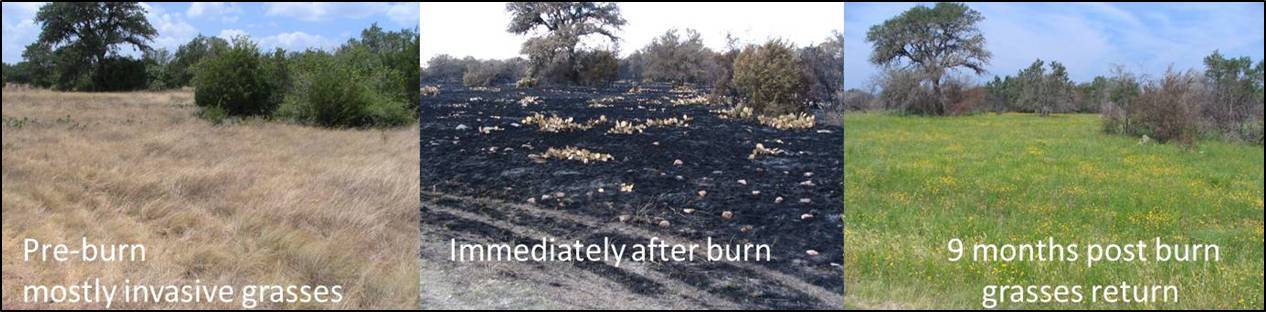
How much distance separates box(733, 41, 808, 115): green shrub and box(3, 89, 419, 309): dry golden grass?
2.82 metres

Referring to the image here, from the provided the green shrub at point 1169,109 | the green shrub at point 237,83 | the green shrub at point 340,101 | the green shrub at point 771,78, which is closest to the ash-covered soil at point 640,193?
the green shrub at point 771,78

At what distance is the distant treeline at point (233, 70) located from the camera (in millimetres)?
7027

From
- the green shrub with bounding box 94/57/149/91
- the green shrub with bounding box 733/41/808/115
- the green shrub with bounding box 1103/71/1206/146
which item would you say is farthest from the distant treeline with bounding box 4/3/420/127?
the green shrub with bounding box 1103/71/1206/146

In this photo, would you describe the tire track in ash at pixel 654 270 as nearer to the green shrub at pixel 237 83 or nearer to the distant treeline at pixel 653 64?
the distant treeline at pixel 653 64

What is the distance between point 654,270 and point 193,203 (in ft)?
12.5

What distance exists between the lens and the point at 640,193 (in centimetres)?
564

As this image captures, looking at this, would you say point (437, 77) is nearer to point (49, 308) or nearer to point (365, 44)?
point (49, 308)

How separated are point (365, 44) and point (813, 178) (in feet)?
30.2

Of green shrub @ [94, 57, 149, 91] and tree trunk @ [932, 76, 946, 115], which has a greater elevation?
tree trunk @ [932, 76, 946, 115]

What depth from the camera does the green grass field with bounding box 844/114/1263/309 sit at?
15.8ft

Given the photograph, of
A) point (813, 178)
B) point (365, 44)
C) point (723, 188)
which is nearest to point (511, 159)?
point (723, 188)

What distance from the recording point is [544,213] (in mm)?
5332

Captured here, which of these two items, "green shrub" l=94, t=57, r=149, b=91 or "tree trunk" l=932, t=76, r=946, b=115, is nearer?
"green shrub" l=94, t=57, r=149, b=91

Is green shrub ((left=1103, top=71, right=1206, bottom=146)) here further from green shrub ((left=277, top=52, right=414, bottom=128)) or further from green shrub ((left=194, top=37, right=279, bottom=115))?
green shrub ((left=194, top=37, right=279, bottom=115))
